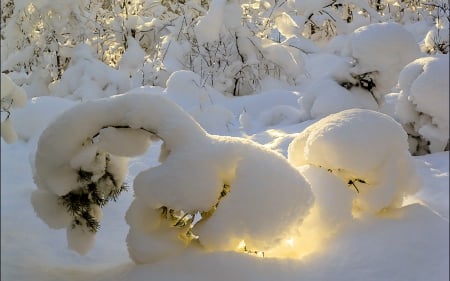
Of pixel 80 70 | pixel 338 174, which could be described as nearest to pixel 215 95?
pixel 80 70

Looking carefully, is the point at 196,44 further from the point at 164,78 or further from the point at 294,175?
the point at 294,175

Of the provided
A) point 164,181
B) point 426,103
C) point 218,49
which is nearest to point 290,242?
point 164,181

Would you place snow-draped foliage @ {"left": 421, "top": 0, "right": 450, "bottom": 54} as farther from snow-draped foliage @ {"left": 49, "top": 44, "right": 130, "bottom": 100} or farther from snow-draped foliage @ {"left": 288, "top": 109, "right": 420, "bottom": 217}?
snow-draped foliage @ {"left": 49, "top": 44, "right": 130, "bottom": 100}

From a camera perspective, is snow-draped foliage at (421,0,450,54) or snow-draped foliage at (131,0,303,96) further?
snow-draped foliage at (131,0,303,96)

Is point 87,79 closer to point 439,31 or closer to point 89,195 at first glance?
point 89,195

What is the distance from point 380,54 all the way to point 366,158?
81 cm

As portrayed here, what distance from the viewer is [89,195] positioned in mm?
2061

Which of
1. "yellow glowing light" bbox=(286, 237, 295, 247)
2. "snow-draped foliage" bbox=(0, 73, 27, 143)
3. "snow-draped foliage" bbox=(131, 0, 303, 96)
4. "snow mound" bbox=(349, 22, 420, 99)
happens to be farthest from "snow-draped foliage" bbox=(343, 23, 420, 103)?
"snow-draped foliage" bbox=(0, 73, 27, 143)

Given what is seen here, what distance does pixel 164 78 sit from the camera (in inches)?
131

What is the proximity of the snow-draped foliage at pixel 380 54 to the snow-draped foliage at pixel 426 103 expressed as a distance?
0.14 metres

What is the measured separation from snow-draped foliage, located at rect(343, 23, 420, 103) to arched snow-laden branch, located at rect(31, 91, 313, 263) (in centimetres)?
95

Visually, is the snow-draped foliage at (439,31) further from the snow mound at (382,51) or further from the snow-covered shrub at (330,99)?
the snow-covered shrub at (330,99)

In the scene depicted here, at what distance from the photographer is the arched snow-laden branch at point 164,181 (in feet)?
6.23

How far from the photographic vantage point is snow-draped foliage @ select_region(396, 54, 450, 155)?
5.69 feet
